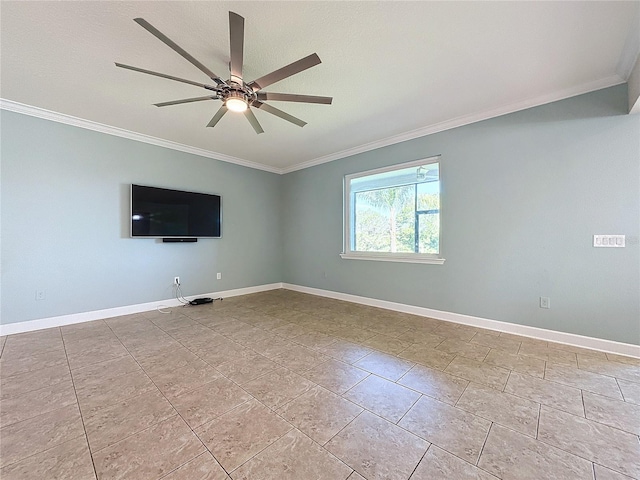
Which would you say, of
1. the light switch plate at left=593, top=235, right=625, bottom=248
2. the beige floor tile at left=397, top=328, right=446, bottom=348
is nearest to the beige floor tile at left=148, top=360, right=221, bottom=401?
the beige floor tile at left=397, top=328, right=446, bottom=348

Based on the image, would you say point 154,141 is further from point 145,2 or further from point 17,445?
point 17,445

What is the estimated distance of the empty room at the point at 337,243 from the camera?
1.50m

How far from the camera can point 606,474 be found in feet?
4.06

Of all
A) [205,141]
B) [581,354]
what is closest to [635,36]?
[581,354]

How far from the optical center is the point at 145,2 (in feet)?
5.64

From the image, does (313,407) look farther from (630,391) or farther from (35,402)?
(630,391)

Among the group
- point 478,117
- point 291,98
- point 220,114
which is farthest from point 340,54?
point 478,117

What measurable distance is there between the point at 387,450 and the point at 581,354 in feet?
8.07

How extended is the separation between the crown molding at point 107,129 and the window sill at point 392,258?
2855 millimetres

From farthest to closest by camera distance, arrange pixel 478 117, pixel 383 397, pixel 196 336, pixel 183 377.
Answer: pixel 478 117
pixel 196 336
pixel 183 377
pixel 383 397

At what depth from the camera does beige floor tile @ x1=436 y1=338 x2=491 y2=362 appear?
2490 millimetres

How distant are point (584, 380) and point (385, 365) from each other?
5.06 feet

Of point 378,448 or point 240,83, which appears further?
point 240,83

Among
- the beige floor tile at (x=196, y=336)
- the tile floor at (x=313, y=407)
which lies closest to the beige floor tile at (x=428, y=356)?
the tile floor at (x=313, y=407)
